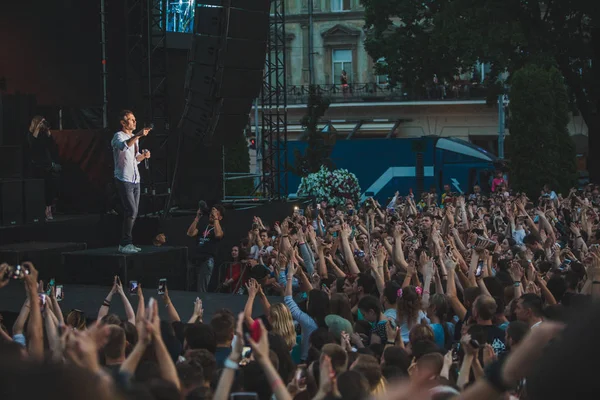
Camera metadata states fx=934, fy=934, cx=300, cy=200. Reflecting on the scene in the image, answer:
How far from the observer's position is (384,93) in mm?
48219

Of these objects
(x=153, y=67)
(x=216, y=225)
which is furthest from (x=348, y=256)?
(x=153, y=67)

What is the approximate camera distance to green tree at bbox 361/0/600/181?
1037 inches

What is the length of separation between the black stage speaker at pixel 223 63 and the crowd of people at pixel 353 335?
440 cm

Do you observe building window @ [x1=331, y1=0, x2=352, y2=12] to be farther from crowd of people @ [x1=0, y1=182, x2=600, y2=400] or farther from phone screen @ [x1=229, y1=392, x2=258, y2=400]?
phone screen @ [x1=229, y1=392, x2=258, y2=400]

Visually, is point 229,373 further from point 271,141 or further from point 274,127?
point 274,127

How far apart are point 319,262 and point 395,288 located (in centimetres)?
267

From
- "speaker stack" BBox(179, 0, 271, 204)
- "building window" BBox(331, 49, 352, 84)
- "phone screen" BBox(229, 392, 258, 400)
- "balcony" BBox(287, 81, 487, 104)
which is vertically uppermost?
"building window" BBox(331, 49, 352, 84)

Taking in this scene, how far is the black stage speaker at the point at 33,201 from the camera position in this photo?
14.1m

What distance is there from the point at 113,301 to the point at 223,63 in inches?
271

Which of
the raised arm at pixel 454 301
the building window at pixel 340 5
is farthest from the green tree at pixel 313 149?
the raised arm at pixel 454 301

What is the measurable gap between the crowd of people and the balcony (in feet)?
113

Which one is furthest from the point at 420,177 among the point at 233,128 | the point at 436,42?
the point at 233,128

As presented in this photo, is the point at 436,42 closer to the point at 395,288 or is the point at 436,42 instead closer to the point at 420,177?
the point at 420,177

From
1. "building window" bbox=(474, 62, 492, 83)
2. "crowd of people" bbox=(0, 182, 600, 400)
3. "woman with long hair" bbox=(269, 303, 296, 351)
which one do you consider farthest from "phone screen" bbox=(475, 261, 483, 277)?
"building window" bbox=(474, 62, 492, 83)
